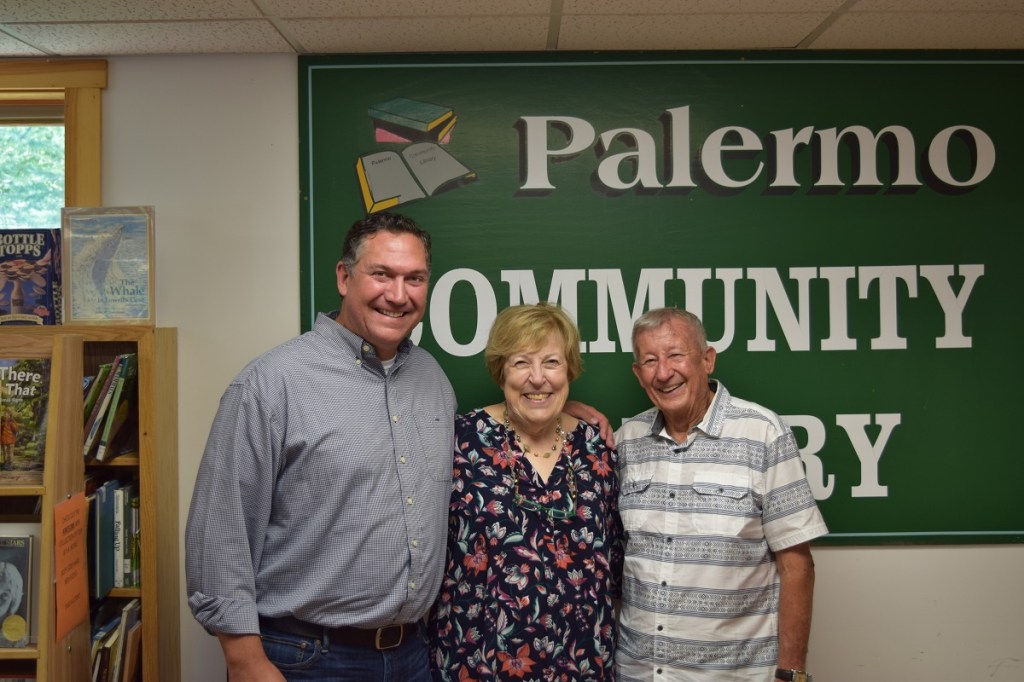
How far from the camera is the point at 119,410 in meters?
2.31

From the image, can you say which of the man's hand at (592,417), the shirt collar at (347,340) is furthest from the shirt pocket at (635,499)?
the shirt collar at (347,340)

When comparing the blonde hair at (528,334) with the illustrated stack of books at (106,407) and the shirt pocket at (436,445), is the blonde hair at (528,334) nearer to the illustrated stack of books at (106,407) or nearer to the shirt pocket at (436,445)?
the shirt pocket at (436,445)

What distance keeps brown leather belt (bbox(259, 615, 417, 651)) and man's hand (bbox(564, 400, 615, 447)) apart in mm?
803

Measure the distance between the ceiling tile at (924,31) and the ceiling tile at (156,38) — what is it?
1834mm

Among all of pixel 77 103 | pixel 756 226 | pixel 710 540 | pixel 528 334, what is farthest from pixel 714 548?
pixel 77 103

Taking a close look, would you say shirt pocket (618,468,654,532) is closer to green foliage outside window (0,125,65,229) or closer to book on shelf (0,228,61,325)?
book on shelf (0,228,61,325)

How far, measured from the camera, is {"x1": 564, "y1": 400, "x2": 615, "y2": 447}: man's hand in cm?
221

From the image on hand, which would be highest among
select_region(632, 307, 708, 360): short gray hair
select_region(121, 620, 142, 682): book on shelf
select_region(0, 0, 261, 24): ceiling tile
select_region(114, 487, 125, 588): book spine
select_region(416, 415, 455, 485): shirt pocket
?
select_region(0, 0, 261, 24): ceiling tile

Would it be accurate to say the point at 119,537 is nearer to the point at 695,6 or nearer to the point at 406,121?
the point at 406,121

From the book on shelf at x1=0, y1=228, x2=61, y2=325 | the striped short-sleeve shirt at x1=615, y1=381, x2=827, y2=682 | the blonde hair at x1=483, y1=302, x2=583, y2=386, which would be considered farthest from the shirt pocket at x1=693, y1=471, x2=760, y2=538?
the book on shelf at x1=0, y1=228, x2=61, y2=325

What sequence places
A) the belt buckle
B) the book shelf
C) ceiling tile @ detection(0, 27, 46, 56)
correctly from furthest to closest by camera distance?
ceiling tile @ detection(0, 27, 46, 56), the book shelf, the belt buckle

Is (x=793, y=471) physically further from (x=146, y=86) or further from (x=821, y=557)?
(x=146, y=86)

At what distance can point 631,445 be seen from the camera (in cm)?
217

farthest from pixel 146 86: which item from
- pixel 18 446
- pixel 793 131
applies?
pixel 793 131
